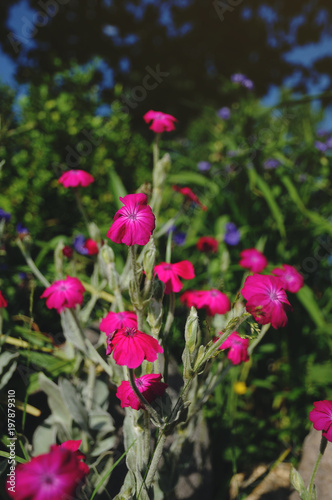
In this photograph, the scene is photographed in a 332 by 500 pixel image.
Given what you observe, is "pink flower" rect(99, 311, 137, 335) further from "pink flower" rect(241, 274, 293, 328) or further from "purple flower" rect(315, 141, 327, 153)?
"purple flower" rect(315, 141, 327, 153)

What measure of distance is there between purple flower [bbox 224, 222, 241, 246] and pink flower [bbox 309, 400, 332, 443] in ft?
4.27

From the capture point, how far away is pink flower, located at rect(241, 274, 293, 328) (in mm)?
842

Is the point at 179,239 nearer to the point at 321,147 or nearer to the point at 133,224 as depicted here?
the point at 321,147

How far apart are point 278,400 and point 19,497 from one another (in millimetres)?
1806

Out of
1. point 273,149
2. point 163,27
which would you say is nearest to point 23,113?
point 273,149

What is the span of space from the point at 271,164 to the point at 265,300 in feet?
6.16

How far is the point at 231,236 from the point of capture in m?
2.19

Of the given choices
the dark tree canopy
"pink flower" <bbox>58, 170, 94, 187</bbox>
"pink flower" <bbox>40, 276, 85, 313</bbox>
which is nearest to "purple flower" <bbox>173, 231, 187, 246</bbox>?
"pink flower" <bbox>58, 170, 94, 187</bbox>

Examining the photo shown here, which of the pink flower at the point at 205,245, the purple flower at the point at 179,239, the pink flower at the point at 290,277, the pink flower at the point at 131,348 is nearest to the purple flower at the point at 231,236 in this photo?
the purple flower at the point at 179,239

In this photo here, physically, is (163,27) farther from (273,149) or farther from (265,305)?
(265,305)

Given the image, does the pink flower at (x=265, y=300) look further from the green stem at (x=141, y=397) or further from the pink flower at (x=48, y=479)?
the pink flower at (x=48, y=479)

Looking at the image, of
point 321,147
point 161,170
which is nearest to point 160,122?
point 161,170

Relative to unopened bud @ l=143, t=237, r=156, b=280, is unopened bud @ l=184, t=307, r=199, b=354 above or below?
below

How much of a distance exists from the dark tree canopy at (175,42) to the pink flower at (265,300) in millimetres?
4612
